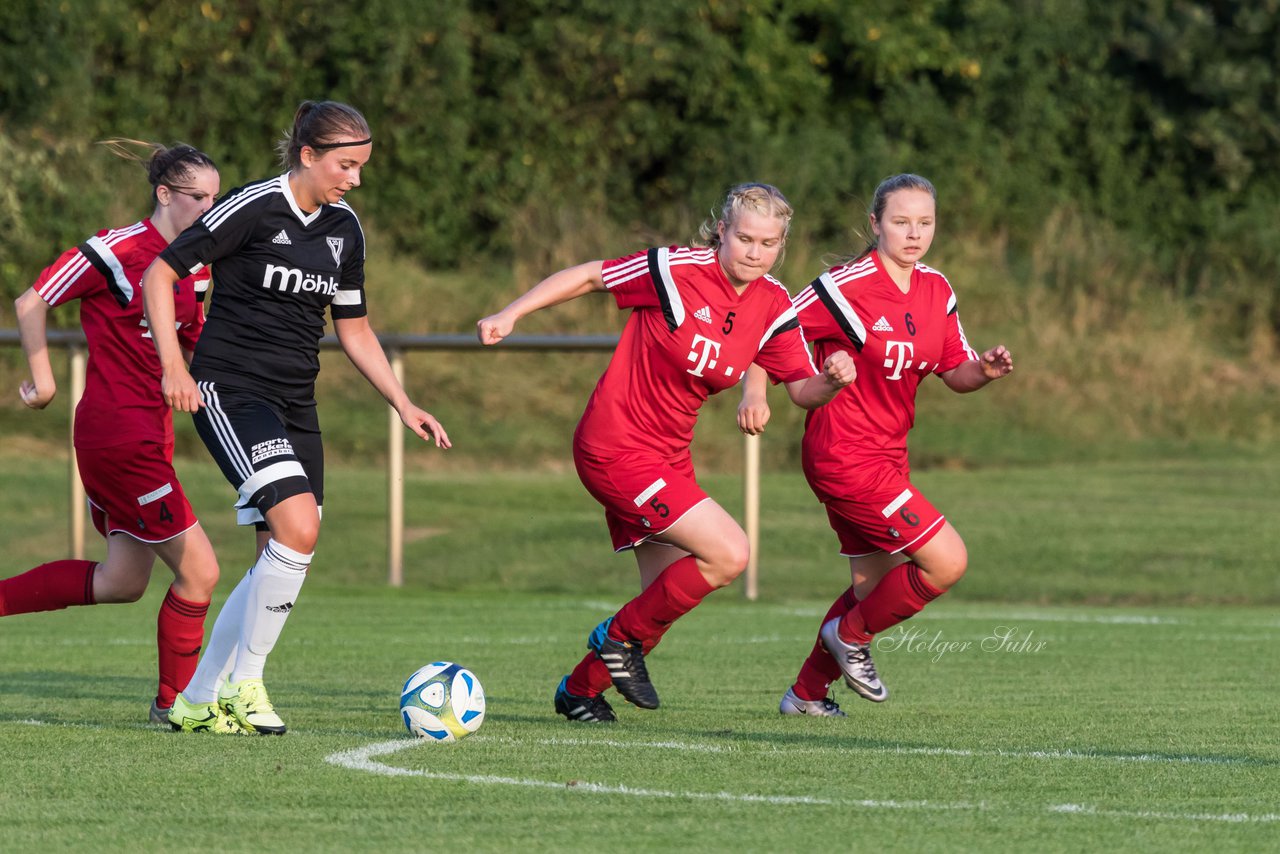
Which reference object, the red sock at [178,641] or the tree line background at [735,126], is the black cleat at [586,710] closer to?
the red sock at [178,641]

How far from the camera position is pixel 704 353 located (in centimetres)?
576

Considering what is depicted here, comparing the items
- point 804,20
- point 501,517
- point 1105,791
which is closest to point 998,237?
point 804,20

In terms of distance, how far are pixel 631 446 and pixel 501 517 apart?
29.3 ft

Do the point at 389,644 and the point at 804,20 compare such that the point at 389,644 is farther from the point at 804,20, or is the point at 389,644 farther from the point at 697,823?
the point at 804,20

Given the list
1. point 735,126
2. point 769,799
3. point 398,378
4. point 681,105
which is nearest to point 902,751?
point 769,799

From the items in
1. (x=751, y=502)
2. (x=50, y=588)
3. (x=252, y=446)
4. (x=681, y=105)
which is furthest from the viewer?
(x=681, y=105)

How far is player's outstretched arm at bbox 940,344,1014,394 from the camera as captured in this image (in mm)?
5766

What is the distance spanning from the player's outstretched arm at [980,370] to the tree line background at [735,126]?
42.3 feet

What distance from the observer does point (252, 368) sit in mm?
5371

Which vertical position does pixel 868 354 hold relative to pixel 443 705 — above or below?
above

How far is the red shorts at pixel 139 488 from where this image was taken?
5.70 m

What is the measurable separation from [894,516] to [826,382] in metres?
0.68

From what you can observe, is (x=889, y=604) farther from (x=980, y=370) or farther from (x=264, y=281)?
(x=264, y=281)

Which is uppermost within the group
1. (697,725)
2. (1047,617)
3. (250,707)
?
(250,707)
